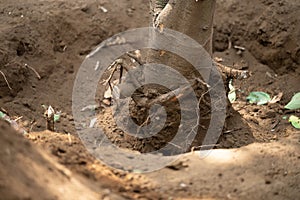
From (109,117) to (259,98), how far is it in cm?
107

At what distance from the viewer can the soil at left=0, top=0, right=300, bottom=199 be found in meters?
1.82

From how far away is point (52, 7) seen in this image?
12.8ft

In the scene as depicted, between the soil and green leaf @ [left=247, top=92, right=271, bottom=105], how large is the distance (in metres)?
0.06

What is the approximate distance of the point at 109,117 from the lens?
332 cm

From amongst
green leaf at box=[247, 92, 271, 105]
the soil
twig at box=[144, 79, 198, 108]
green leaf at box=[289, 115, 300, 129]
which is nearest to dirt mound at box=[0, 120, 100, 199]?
the soil

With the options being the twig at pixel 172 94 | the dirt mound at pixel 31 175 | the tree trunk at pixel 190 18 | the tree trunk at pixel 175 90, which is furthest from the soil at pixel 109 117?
the tree trunk at pixel 190 18

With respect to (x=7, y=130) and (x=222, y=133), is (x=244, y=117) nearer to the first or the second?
(x=222, y=133)

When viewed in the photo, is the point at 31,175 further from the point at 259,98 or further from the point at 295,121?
the point at 259,98

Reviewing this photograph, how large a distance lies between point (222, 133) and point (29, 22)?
1.61 m

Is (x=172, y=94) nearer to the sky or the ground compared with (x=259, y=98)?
nearer to the sky

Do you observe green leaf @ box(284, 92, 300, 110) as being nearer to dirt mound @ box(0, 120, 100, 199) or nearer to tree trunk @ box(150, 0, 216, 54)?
tree trunk @ box(150, 0, 216, 54)

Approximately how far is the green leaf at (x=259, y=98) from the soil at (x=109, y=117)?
0.06 m

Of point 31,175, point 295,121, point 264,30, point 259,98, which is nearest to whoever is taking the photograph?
point 31,175

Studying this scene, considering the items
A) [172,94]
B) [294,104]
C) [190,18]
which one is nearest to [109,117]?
[172,94]
